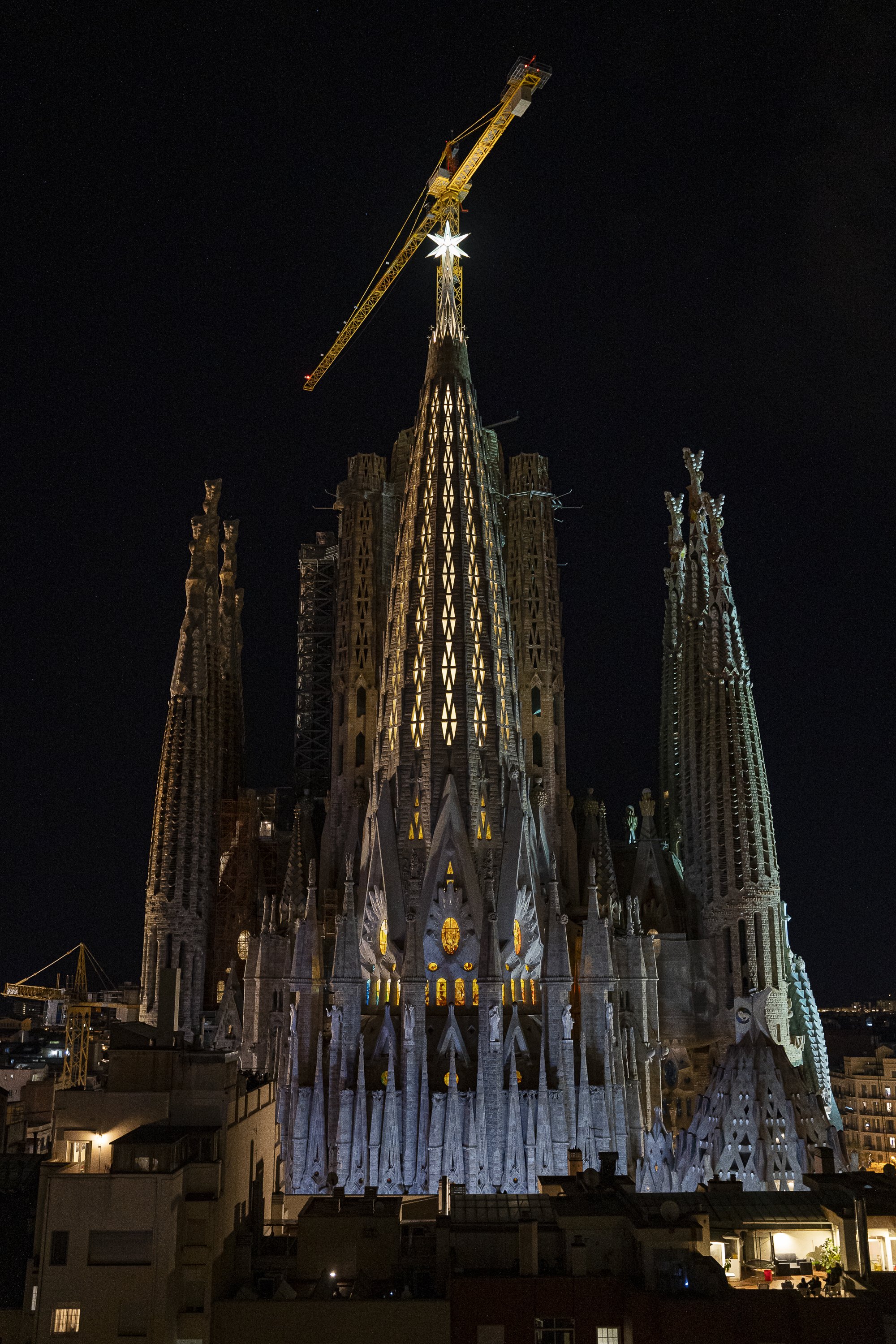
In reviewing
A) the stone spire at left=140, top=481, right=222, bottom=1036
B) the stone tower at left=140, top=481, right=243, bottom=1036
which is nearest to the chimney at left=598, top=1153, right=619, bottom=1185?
→ the stone tower at left=140, top=481, right=243, bottom=1036

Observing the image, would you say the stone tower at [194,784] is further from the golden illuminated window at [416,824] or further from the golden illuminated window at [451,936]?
the golden illuminated window at [451,936]

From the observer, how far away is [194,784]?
208 ft

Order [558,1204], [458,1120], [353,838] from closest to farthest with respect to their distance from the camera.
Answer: [558,1204], [458,1120], [353,838]

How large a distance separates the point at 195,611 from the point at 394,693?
570 inches

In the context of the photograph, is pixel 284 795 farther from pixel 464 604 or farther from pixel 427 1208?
pixel 427 1208

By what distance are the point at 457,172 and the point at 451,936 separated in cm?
4732

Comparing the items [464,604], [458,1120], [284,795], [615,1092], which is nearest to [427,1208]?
[458,1120]

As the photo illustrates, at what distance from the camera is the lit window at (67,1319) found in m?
26.1

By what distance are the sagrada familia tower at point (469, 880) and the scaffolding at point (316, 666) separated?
297 mm

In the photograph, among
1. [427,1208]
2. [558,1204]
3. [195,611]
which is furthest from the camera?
[195,611]

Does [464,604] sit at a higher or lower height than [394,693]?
higher

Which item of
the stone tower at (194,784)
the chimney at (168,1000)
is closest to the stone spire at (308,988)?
the chimney at (168,1000)

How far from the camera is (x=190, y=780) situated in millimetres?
63500

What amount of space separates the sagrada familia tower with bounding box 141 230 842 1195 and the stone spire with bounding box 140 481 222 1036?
0.48 feet
